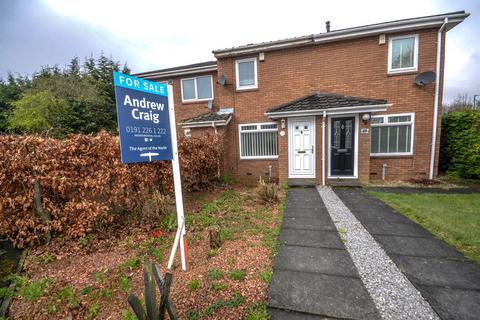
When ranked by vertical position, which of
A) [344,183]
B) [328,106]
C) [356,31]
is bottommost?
[344,183]

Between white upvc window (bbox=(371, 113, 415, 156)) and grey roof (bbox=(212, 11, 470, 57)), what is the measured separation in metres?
3.19

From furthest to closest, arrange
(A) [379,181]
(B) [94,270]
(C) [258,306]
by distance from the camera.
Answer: (A) [379,181] < (B) [94,270] < (C) [258,306]

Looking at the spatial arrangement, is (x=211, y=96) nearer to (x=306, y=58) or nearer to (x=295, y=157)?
(x=306, y=58)

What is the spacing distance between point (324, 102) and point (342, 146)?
190cm

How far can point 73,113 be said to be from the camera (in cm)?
1334

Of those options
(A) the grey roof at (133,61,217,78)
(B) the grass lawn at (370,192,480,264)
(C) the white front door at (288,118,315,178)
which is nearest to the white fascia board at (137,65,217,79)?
(A) the grey roof at (133,61,217,78)

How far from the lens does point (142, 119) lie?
2.60 metres

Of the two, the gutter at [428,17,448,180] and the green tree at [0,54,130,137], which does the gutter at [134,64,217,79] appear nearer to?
the green tree at [0,54,130,137]

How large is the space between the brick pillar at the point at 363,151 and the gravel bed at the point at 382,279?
384 centimetres

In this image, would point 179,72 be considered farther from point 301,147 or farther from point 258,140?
point 301,147

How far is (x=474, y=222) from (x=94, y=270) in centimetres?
729

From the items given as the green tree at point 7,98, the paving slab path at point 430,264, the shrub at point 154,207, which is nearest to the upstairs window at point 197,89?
the shrub at point 154,207

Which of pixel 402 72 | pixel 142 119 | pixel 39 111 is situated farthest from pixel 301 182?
pixel 39 111

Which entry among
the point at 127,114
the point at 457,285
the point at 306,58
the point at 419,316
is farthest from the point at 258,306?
the point at 306,58
